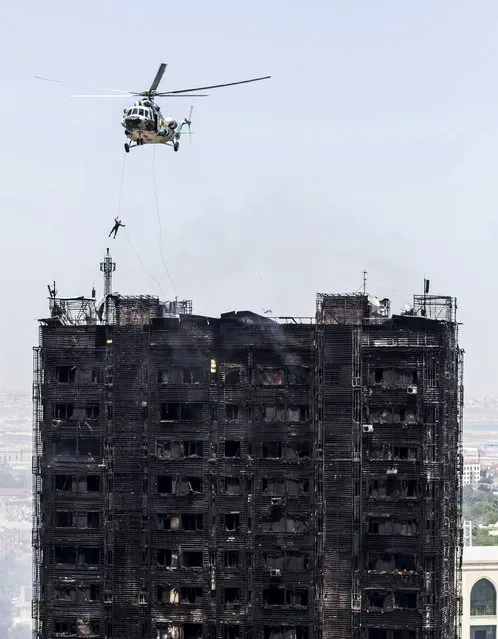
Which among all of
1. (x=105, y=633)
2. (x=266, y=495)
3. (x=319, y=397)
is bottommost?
(x=105, y=633)

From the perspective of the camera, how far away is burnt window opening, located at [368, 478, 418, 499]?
140625mm

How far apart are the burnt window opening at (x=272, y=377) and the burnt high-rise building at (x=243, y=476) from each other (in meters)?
0.09

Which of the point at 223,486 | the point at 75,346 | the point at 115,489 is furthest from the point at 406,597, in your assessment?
the point at 75,346

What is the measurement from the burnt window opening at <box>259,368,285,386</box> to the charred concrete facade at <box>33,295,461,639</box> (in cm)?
13

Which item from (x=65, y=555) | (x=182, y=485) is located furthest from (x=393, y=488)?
(x=65, y=555)

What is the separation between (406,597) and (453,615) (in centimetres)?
846

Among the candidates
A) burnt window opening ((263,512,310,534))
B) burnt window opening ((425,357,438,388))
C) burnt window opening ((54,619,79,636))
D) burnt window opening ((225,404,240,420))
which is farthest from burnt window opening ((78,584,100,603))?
burnt window opening ((425,357,438,388))

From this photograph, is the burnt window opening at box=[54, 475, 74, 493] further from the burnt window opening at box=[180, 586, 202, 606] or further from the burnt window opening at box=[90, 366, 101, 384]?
the burnt window opening at box=[180, 586, 202, 606]

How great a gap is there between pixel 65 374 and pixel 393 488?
3154cm

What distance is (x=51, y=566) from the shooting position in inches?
5655

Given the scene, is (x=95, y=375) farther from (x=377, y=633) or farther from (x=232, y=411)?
(x=377, y=633)

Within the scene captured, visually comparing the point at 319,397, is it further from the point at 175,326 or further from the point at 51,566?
the point at 51,566

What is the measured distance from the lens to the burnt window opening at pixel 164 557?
14238cm

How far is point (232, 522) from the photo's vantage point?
142 metres
